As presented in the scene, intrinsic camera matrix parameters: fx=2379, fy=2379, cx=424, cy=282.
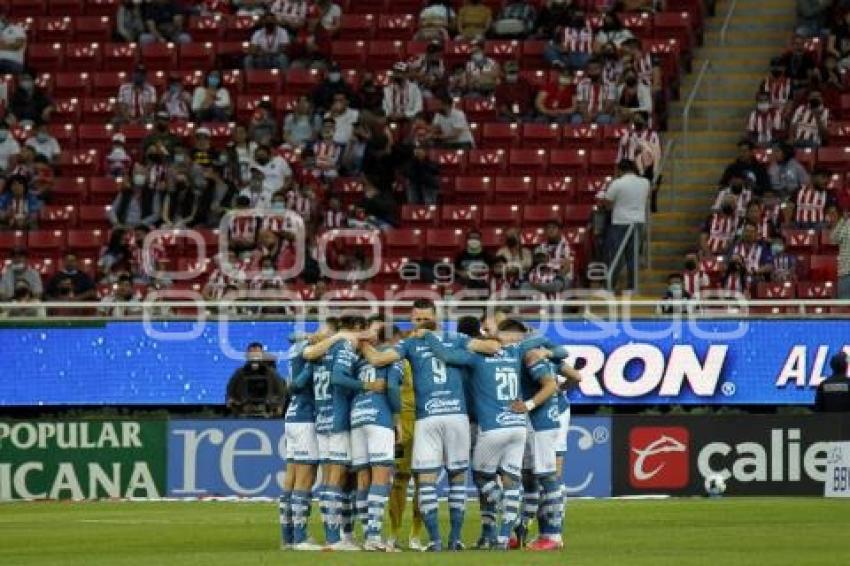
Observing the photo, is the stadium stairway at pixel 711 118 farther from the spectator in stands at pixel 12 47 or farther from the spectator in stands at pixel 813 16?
the spectator in stands at pixel 12 47

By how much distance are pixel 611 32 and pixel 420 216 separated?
14.0 feet

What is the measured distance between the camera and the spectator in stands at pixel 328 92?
34125mm

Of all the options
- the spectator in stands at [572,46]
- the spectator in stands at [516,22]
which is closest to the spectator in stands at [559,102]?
the spectator in stands at [572,46]

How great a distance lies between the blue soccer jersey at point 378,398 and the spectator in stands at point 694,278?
1080 cm

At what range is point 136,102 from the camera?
35.2m

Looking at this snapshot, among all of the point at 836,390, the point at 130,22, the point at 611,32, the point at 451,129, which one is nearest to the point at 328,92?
the point at 451,129

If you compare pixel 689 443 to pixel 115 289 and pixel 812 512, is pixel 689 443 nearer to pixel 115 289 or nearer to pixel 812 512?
pixel 812 512

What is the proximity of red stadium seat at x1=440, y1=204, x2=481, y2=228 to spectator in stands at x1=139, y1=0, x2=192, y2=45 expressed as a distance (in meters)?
6.37

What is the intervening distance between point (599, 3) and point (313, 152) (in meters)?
4.99

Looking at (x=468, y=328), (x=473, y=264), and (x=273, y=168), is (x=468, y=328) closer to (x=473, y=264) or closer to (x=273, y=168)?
(x=473, y=264)

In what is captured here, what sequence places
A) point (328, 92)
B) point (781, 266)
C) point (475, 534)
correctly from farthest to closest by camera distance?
1. point (328, 92)
2. point (781, 266)
3. point (475, 534)

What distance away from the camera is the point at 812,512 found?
2475cm

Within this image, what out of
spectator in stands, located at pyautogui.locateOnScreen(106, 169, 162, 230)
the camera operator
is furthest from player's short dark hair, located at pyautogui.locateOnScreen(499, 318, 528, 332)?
spectator in stands, located at pyautogui.locateOnScreen(106, 169, 162, 230)

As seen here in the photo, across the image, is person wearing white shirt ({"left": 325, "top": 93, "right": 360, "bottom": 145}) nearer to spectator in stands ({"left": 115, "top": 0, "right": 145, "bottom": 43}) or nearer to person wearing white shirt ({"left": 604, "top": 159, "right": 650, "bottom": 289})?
person wearing white shirt ({"left": 604, "top": 159, "right": 650, "bottom": 289})
